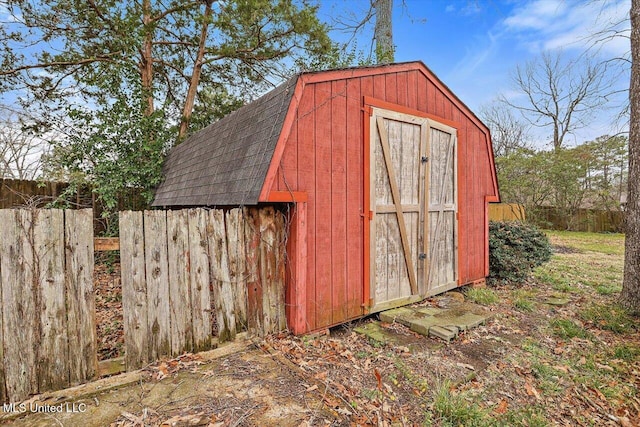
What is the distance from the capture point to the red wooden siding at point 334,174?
3.48 meters

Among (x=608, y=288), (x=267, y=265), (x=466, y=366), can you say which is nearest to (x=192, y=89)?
(x=267, y=265)

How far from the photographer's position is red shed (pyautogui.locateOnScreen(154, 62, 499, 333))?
3.45 metres

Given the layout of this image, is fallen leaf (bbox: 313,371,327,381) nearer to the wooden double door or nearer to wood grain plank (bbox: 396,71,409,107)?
the wooden double door

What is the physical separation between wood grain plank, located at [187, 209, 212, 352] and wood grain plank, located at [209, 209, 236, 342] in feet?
0.19

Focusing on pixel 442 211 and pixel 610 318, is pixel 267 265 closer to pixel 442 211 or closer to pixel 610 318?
pixel 442 211

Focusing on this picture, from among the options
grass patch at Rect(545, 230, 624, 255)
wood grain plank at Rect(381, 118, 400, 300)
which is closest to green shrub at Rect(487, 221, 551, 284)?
wood grain plank at Rect(381, 118, 400, 300)

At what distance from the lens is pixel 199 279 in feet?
10.1

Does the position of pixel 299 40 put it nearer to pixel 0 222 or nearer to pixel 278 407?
pixel 0 222

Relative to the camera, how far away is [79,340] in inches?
98.4

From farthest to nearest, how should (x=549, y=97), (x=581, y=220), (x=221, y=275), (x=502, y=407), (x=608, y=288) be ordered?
1. (x=549, y=97)
2. (x=581, y=220)
3. (x=608, y=288)
4. (x=221, y=275)
5. (x=502, y=407)

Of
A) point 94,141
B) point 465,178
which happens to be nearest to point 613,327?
point 465,178

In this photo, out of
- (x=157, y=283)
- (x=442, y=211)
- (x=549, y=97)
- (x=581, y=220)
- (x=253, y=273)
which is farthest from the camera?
(x=549, y=97)

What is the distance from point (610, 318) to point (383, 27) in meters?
7.95

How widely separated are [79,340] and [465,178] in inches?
224
